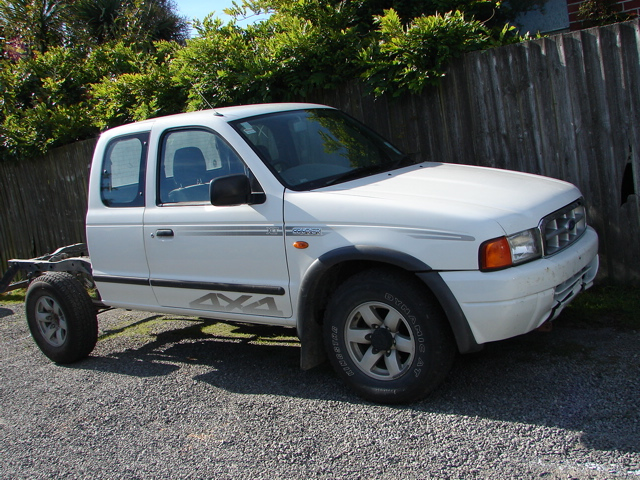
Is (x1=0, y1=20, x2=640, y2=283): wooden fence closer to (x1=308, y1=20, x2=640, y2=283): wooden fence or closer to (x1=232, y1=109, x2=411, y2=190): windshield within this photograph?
(x1=308, y1=20, x2=640, y2=283): wooden fence

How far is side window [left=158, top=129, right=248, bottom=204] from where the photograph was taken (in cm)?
496

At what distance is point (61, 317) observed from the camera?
6.04 meters

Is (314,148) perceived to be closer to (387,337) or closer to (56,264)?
(387,337)

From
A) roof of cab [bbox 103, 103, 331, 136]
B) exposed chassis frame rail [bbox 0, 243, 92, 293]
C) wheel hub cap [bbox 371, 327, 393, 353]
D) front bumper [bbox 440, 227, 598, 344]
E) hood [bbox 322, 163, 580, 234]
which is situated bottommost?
wheel hub cap [bbox 371, 327, 393, 353]

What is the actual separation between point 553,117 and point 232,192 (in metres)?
3.13

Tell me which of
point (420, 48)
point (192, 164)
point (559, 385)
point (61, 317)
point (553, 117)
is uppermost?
point (420, 48)

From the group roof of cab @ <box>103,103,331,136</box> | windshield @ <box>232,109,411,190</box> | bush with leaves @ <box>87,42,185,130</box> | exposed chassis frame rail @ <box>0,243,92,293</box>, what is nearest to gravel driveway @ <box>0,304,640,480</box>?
exposed chassis frame rail @ <box>0,243,92,293</box>

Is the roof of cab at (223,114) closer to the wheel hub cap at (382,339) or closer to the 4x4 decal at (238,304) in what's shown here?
the 4x4 decal at (238,304)

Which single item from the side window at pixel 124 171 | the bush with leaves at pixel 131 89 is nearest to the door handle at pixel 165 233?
the side window at pixel 124 171

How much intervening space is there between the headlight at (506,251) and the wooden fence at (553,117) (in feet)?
7.47

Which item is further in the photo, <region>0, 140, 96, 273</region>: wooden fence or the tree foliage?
<region>0, 140, 96, 273</region>: wooden fence

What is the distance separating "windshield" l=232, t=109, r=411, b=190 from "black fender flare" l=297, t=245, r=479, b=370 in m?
0.63

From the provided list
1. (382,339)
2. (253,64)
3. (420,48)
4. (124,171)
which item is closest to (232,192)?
(382,339)

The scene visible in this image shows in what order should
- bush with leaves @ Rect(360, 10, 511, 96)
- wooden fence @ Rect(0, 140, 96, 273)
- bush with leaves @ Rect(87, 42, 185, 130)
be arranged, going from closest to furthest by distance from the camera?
1. bush with leaves @ Rect(360, 10, 511, 96)
2. bush with leaves @ Rect(87, 42, 185, 130)
3. wooden fence @ Rect(0, 140, 96, 273)
